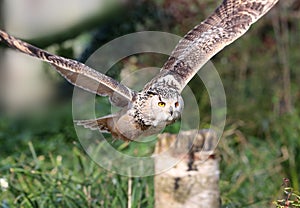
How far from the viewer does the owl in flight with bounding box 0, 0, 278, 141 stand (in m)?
4.00

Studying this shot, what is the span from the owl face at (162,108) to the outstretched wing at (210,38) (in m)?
0.16

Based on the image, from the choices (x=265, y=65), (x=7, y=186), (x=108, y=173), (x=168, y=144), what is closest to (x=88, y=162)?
(x=108, y=173)

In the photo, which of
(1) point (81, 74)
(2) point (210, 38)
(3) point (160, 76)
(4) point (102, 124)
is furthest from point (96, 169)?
(1) point (81, 74)

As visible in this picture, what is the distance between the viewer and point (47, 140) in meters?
6.28

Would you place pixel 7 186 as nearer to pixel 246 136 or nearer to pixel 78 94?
pixel 78 94

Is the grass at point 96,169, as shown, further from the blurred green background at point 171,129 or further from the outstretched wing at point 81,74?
the outstretched wing at point 81,74

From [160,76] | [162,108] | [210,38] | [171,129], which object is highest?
[171,129]

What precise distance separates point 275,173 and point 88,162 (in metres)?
1.44

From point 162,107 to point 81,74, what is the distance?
431 mm

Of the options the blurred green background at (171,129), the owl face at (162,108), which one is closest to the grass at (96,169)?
the blurred green background at (171,129)

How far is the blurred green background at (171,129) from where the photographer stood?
5.14 m

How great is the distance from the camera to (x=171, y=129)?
6.23 metres

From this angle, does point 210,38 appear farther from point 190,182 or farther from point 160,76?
point 190,182

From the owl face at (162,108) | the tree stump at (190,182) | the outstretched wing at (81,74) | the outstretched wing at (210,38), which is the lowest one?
the tree stump at (190,182)
